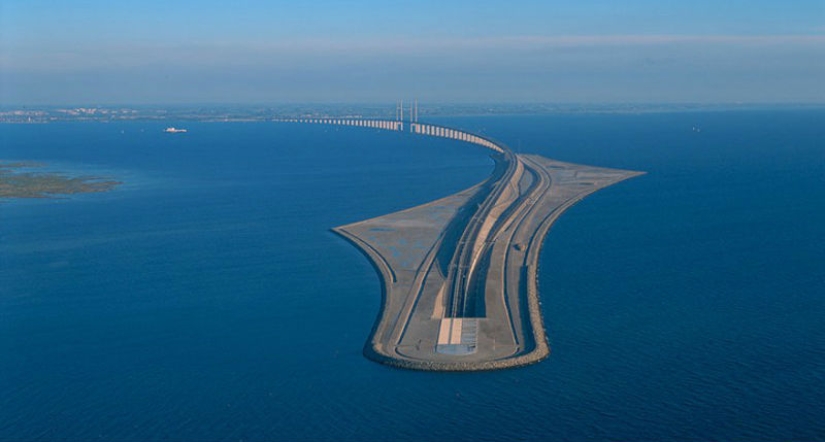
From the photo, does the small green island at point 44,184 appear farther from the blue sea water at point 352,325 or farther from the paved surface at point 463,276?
the paved surface at point 463,276

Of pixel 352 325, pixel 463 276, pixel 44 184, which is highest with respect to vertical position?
pixel 463 276

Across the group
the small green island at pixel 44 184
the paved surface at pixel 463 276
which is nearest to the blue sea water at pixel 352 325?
the paved surface at pixel 463 276

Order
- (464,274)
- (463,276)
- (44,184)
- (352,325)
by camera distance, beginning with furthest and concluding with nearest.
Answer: (44,184) < (464,274) < (463,276) < (352,325)

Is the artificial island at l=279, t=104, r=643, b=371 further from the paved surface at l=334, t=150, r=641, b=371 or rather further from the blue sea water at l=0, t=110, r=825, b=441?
the blue sea water at l=0, t=110, r=825, b=441

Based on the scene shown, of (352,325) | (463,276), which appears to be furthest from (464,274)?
(352,325)

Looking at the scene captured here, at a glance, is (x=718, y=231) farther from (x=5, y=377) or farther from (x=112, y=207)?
(x=112, y=207)

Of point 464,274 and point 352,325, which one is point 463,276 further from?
point 352,325

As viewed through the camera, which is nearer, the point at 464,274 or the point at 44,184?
the point at 464,274
